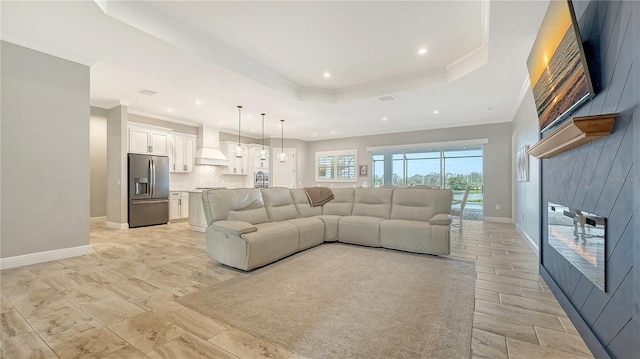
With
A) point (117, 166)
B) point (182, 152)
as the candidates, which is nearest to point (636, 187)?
point (117, 166)

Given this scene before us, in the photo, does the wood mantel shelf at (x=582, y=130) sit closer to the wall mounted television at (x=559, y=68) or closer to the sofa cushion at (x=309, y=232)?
the wall mounted television at (x=559, y=68)

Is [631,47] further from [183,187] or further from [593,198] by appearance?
[183,187]

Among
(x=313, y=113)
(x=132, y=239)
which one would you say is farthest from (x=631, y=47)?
(x=132, y=239)

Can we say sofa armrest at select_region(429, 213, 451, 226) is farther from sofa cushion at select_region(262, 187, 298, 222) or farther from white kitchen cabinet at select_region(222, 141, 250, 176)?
white kitchen cabinet at select_region(222, 141, 250, 176)

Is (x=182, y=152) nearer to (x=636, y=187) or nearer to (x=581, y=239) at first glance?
(x=581, y=239)

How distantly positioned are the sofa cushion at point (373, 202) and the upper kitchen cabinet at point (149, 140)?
5170 mm

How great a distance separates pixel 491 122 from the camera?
714 centimetres

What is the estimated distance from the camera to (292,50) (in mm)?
3832

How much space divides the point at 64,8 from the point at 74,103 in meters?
1.55

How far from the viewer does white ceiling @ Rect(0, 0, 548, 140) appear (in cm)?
284

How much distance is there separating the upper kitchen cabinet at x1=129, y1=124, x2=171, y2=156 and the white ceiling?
1.88 feet

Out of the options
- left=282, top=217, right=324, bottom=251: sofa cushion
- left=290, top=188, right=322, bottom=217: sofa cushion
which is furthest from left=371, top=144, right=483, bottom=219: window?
left=282, top=217, right=324, bottom=251: sofa cushion

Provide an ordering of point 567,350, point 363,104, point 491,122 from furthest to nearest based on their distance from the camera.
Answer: point 491,122 < point 363,104 < point 567,350

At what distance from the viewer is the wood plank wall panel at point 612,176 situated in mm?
1284
